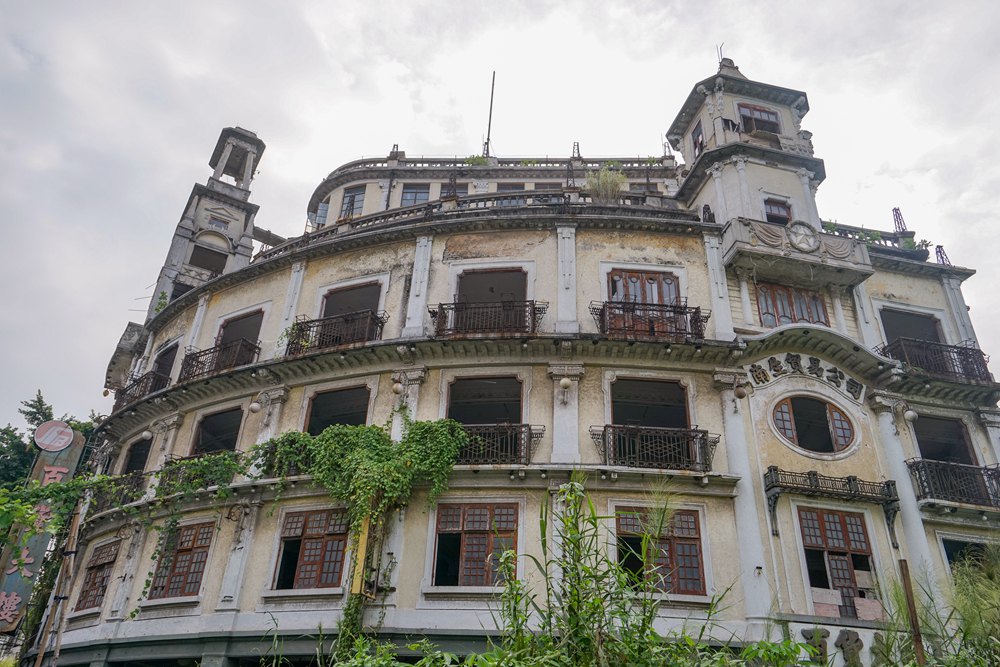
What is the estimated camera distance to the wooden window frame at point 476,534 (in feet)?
53.1

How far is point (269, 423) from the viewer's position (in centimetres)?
1977

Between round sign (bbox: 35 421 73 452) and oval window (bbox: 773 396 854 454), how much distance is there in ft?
67.3

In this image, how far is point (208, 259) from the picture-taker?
1280 inches

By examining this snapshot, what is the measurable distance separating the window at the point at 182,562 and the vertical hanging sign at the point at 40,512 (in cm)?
380

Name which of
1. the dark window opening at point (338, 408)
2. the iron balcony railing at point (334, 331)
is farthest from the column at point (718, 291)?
the dark window opening at point (338, 408)

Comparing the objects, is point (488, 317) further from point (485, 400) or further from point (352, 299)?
point (352, 299)

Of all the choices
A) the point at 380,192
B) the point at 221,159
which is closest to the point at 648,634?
the point at 380,192

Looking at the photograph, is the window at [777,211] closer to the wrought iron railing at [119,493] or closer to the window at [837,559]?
the window at [837,559]

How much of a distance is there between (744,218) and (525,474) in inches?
393

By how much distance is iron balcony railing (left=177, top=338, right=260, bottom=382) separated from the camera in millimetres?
21516

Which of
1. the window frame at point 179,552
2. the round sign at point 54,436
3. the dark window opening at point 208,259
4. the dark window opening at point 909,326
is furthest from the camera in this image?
the dark window opening at point 208,259

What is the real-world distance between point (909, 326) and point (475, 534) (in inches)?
611

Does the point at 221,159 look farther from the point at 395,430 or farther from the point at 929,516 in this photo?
the point at 929,516

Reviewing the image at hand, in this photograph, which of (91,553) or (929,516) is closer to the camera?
(929,516)
